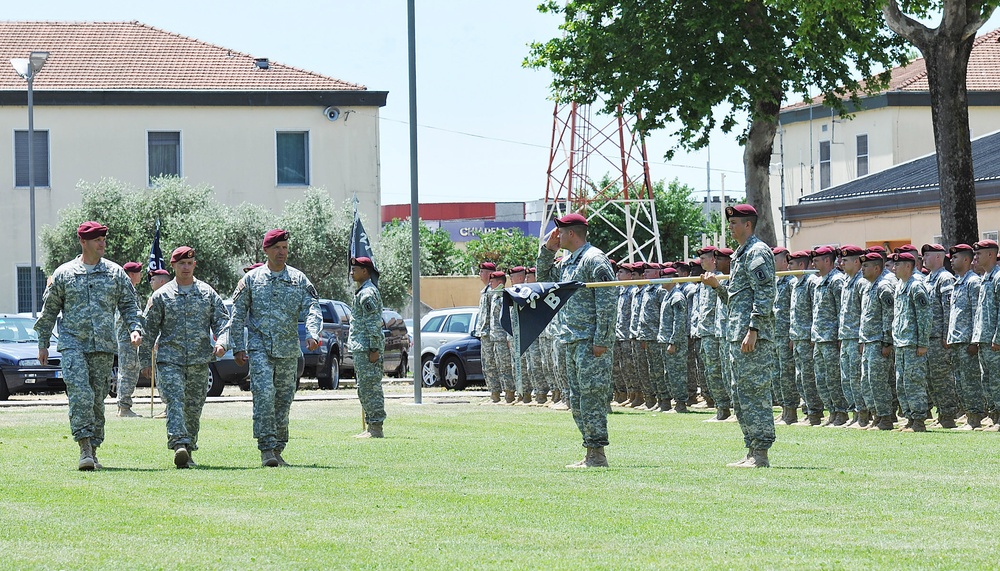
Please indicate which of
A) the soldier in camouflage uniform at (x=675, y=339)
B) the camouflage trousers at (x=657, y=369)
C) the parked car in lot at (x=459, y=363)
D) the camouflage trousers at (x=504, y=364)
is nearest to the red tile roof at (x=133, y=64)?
the parked car in lot at (x=459, y=363)

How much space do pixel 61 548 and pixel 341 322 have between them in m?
22.9

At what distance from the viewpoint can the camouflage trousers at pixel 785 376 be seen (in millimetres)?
19766

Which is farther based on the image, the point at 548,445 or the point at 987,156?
the point at 987,156

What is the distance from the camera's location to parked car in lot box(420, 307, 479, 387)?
32125 mm

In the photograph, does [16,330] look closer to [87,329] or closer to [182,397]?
[182,397]

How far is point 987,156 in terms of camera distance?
33031 millimetres

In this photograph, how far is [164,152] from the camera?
148 feet

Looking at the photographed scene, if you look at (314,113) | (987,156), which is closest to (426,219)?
(314,113)

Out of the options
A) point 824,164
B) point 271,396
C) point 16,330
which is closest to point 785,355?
point 271,396

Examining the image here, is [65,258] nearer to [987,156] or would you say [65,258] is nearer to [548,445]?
[987,156]

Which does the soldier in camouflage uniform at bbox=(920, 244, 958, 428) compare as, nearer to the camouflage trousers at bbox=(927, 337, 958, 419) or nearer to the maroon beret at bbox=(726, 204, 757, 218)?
the camouflage trousers at bbox=(927, 337, 958, 419)

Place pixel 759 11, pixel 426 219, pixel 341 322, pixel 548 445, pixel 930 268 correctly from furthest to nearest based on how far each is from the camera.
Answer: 1. pixel 426 219
2. pixel 341 322
3. pixel 759 11
4. pixel 930 268
5. pixel 548 445

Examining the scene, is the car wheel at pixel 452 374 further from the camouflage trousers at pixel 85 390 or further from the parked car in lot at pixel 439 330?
the camouflage trousers at pixel 85 390

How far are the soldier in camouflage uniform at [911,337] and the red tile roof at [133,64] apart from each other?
95.8ft
